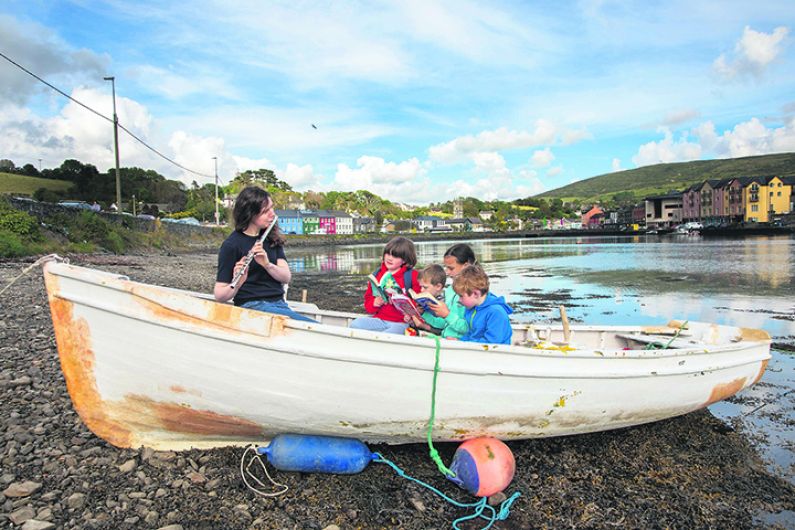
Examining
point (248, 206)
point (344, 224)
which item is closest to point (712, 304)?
point (248, 206)

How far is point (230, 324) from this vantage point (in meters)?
3.81

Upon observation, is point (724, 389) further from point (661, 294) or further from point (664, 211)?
point (664, 211)

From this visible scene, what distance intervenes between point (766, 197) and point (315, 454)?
4836 inches

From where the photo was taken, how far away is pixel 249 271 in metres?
4.66

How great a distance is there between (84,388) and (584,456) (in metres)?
5.04

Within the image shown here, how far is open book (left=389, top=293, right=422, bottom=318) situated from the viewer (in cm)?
483

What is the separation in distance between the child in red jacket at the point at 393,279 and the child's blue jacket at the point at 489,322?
91 cm

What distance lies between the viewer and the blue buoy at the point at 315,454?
163 inches

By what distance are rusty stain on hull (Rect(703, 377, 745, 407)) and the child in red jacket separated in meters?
3.99

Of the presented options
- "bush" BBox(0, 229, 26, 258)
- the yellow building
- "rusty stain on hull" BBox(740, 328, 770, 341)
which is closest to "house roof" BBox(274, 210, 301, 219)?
the yellow building

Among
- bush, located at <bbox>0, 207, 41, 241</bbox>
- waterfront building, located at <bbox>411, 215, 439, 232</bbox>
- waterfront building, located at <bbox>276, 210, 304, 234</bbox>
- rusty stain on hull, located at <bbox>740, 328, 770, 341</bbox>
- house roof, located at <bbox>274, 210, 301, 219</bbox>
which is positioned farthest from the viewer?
waterfront building, located at <bbox>411, 215, 439, 232</bbox>

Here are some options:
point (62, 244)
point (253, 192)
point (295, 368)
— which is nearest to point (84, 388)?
point (295, 368)

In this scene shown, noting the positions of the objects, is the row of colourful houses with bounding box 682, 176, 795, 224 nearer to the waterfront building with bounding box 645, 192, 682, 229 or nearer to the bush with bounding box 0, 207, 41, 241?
the waterfront building with bounding box 645, 192, 682, 229

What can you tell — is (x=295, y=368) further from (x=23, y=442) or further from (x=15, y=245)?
(x=15, y=245)
